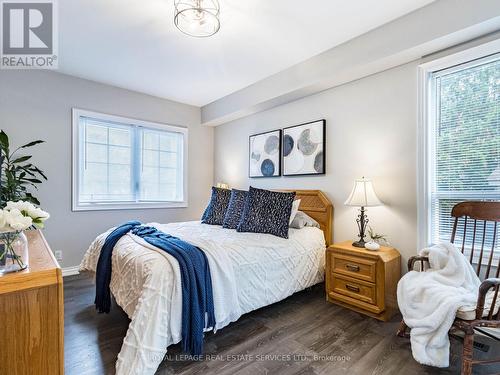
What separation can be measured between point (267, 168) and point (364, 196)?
163 cm

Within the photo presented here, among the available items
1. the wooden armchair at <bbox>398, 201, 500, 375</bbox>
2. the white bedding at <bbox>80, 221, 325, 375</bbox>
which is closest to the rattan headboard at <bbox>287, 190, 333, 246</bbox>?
the white bedding at <bbox>80, 221, 325, 375</bbox>

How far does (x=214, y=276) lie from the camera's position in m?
1.82

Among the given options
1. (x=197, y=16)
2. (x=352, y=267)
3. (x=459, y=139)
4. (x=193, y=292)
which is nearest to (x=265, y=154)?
(x=352, y=267)

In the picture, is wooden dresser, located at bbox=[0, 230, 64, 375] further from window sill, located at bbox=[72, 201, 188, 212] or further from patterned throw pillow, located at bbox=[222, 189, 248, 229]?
window sill, located at bbox=[72, 201, 188, 212]

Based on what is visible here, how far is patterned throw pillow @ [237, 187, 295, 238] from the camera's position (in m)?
2.65

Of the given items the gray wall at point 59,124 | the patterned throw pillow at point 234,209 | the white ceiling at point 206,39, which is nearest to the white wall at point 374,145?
the white ceiling at point 206,39

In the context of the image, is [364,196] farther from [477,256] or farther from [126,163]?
[126,163]

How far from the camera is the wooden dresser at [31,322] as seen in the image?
0.85 meters

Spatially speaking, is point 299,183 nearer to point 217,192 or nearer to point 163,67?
point 217,192

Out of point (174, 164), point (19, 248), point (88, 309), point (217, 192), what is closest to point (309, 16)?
point (217, 192)

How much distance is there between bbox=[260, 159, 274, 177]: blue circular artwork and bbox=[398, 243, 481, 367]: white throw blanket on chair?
7.09 feet

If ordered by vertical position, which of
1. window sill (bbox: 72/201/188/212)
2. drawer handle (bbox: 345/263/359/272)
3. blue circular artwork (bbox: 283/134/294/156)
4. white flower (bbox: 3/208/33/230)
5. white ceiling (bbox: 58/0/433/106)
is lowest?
drawer handle (bbox: 345/263/359/272)

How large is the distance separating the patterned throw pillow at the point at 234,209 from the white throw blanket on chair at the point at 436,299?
68.8 inches

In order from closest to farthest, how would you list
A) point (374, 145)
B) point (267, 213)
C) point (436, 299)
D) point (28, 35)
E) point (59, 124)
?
point (436, 299)
point (28, 35)
point (374, 145)
point (267, 213)
point (59, 124)
